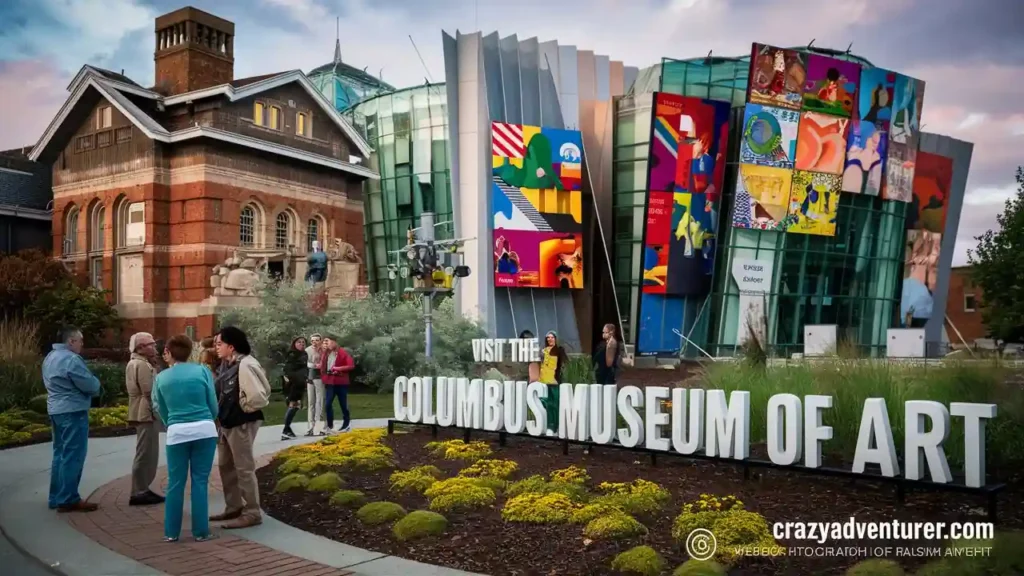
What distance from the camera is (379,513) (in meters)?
7.98

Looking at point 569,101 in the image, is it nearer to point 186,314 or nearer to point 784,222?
point 784,222

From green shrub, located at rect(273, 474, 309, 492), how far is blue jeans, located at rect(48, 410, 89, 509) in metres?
2.17

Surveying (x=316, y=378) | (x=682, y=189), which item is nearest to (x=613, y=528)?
(x=316, y=378)

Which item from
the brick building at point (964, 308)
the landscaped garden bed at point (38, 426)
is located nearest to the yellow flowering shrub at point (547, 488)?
the landscaped garden bed at point (38, 426)

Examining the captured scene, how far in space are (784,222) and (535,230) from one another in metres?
12.4

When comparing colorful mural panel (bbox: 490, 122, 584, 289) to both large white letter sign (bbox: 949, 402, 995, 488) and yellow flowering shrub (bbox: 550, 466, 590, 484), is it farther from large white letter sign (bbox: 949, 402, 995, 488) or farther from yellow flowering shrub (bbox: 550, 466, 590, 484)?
large white letter sign (bbox: 949, 402, 995, 488)

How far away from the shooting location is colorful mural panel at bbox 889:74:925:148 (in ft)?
135

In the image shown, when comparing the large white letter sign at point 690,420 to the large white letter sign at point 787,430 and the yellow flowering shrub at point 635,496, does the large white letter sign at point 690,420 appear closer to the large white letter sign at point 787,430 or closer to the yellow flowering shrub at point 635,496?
the large white letter sign at point 787,430

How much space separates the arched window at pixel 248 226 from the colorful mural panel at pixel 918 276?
36.9 m

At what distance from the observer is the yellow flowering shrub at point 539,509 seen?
7672mm

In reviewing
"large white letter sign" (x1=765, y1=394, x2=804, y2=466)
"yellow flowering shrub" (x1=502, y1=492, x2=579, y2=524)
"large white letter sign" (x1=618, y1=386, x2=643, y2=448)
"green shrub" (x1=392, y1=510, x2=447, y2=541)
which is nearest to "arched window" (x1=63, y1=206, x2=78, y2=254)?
"large white letter sign" (x1=618, y1=386, x2=643, y2=448)

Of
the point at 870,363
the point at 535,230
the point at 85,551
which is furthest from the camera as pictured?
the point at 535,230

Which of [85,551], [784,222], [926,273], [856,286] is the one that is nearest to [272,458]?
[85,551]

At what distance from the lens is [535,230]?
121ft
